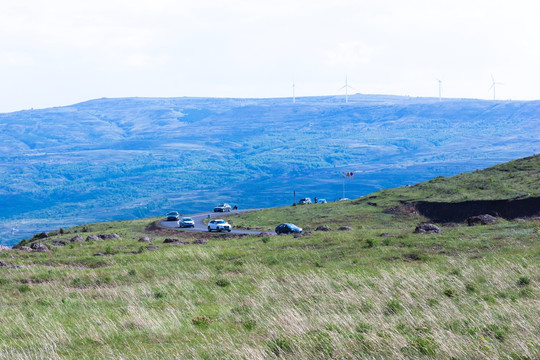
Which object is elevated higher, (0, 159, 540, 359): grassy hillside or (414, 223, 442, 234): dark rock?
(0, 159, 540, 359): grassy hillside

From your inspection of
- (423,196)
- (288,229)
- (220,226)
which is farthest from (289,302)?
(423,196)

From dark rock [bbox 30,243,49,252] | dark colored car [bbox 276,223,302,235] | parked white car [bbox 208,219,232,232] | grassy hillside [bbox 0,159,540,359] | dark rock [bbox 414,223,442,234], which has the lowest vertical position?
parked white car [bbox 208,219,232,232]

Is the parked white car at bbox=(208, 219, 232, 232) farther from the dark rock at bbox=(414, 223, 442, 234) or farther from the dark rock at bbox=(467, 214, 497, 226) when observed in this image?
the dark rock at bbox=(414, 223, 442, 234)

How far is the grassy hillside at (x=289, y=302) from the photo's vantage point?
1684cm

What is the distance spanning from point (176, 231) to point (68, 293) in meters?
56.7

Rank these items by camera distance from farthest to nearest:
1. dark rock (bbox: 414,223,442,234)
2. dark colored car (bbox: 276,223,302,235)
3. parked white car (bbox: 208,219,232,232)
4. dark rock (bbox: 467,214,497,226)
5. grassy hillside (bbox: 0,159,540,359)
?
1. parked white car (bbox: 208,219,232,232)
2. dark colored car (bbox: 276,223,302,235)
3. dark rock (bbox: 467,214,497,226)
4. dark rock (bbox: 414,223,442,234)
5. grassy hillside (bbox: 0,159,540,359)

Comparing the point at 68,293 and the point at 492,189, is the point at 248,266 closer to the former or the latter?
the point at 68,293

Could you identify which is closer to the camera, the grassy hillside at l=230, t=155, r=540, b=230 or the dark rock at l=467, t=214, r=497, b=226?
the dark rock at l=467, t=214, r=497, b=226

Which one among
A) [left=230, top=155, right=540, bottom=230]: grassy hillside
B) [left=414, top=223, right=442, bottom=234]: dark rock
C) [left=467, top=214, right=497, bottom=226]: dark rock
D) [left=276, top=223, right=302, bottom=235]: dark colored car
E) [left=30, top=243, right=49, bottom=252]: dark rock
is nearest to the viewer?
[left=414, top=223, right=442, bottom=234]: dark rock

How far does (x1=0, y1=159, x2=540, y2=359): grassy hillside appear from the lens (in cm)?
1684

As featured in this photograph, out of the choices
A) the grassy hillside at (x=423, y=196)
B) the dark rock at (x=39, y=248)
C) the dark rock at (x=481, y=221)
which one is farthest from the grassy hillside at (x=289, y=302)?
the grassy hillside at (x=423, y=196)

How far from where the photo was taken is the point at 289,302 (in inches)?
944

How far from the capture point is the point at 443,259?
115ft

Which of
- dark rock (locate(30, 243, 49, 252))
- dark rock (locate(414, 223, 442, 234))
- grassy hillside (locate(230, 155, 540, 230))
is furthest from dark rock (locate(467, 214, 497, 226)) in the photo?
dark rock (locate(30, 243, 49, 252))
